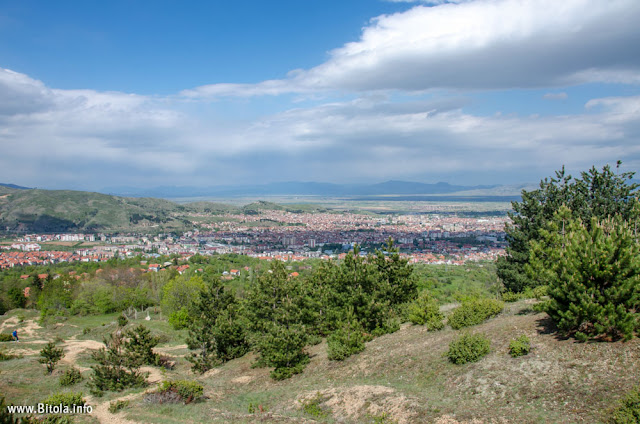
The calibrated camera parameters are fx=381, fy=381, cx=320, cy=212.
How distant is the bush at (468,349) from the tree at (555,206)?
13581 mm

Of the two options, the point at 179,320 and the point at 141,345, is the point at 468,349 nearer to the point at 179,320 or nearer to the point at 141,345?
the point at 141,345

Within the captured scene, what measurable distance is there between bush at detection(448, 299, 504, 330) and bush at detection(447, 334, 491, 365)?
347 cm

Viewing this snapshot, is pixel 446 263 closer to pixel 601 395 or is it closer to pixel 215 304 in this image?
pixel 215 304

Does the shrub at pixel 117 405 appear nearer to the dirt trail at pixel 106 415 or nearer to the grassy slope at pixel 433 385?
the dirt trail at pixel 106 415

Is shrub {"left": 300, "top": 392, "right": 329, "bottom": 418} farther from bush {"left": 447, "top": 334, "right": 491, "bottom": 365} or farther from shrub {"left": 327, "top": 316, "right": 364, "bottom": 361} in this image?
bush {"left": 447, "top": 334, "right": 491, "bottom": 365}

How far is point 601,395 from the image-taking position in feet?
30.2

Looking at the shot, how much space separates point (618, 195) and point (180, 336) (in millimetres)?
36549

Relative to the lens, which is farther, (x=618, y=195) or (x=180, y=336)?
(x=180, y=336)

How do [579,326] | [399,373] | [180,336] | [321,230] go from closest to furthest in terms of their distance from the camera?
[579,326], [399,373], [180,336], [321,230]

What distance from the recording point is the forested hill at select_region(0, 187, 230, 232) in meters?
154

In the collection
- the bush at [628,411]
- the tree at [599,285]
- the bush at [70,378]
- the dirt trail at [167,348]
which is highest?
the tree at [599,285]

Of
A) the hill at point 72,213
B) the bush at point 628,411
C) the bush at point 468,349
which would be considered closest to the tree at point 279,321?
the bush at point 468,349

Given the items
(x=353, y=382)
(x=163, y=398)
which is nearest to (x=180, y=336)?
(x=163, y=398)

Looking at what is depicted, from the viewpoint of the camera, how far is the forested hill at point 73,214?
154000 mm
